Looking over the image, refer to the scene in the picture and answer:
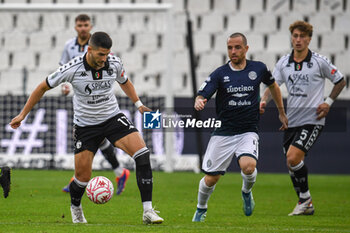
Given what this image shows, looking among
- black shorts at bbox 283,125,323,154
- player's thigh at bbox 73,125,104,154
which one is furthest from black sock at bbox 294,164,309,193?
player's thigh at bbox 73,125,104,154

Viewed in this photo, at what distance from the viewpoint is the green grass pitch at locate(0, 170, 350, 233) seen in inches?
264

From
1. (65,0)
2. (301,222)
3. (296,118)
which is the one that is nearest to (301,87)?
(296,118)

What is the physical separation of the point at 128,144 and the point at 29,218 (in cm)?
147

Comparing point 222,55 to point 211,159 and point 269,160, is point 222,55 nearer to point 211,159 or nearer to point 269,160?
point 269,160

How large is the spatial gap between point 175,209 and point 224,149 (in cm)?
187

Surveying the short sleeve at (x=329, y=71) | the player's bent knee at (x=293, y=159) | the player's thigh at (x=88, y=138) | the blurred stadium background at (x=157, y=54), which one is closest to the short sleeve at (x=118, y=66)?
the player's thigh at (x=88, y=138)

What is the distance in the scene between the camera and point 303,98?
9148 millimetres

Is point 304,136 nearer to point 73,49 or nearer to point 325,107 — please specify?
point 325,107

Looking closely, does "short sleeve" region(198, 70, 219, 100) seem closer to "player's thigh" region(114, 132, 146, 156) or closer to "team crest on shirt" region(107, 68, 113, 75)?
"player's thigh" region(114, 132, 146, 156)

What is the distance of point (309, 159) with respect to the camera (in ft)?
61.3

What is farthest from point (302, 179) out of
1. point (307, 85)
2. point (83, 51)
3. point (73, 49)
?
point (73, 49)

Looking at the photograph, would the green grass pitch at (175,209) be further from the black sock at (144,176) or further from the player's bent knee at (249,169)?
the player's bent knee at (249,169)

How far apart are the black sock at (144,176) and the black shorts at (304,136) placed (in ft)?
8.72

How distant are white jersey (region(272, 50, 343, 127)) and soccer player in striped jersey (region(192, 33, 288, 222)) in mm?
1681
